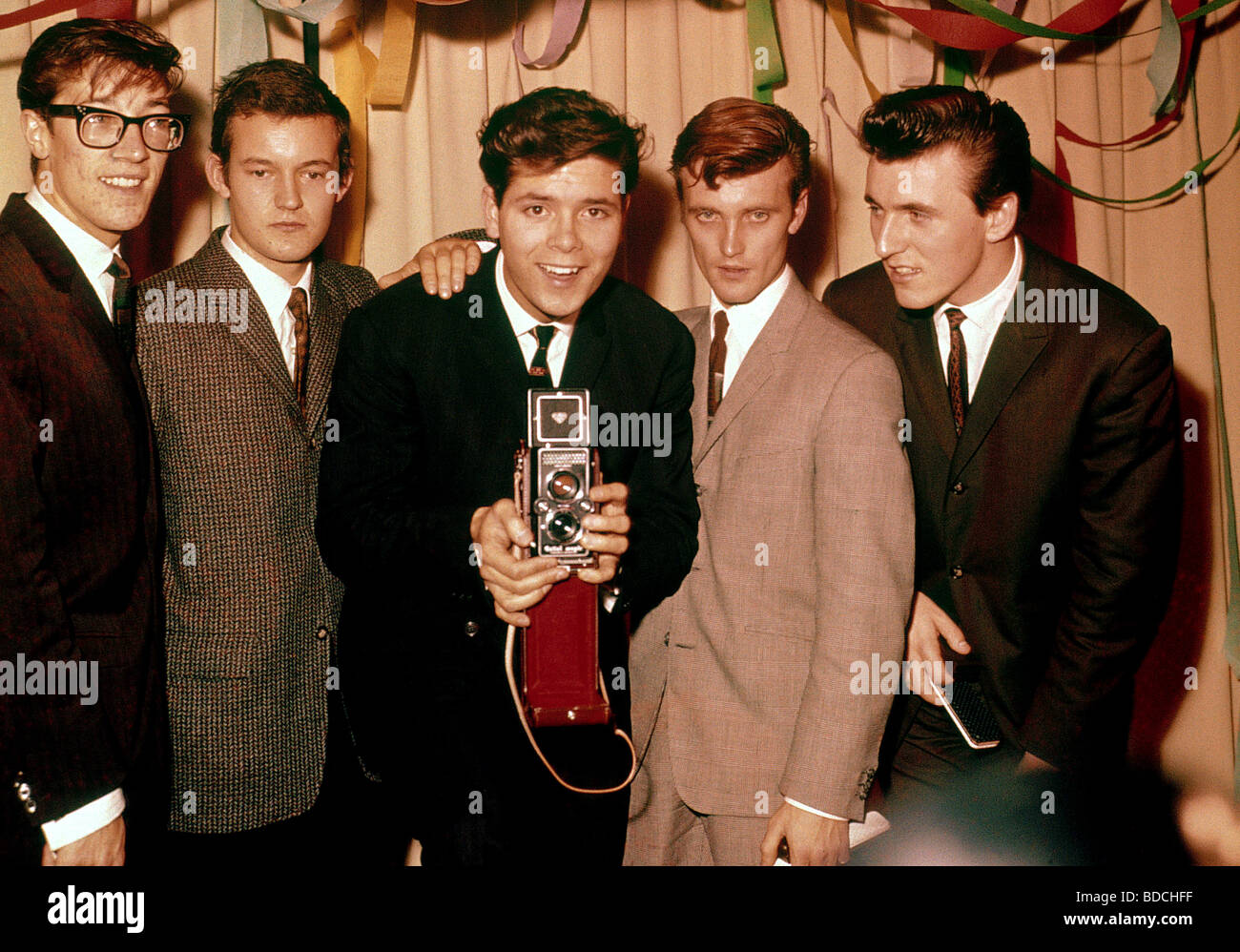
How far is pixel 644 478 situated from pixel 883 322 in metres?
0.68

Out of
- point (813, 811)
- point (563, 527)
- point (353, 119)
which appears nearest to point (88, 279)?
point (563, 527)

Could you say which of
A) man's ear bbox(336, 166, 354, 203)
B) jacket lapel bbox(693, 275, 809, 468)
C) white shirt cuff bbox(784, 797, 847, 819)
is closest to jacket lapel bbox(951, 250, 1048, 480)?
jacket lapel bbox(693, 275, 809, 468)

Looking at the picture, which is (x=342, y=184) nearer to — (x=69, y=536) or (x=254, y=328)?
(x=254, y=328)

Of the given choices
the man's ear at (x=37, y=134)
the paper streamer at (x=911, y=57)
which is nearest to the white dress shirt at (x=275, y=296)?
the man's ear at (x=37, y=134)

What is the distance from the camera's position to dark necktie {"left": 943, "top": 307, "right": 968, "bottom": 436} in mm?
1956

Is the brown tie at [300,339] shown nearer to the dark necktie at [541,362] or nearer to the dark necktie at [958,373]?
the dark necktie at [541,362]

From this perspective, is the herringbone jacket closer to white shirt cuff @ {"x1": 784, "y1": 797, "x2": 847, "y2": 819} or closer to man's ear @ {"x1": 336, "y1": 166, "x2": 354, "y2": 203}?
man's ear @ {"x1": 336, "y1": 166, "x2": 354, "y2": 203}

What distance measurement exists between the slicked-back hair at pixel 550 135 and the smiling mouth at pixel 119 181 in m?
0.64

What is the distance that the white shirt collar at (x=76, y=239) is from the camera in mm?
1645

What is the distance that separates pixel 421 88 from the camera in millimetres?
2602

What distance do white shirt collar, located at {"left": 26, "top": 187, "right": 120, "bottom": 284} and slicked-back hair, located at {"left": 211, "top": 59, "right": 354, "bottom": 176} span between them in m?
0.33

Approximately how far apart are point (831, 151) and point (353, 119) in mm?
1368
